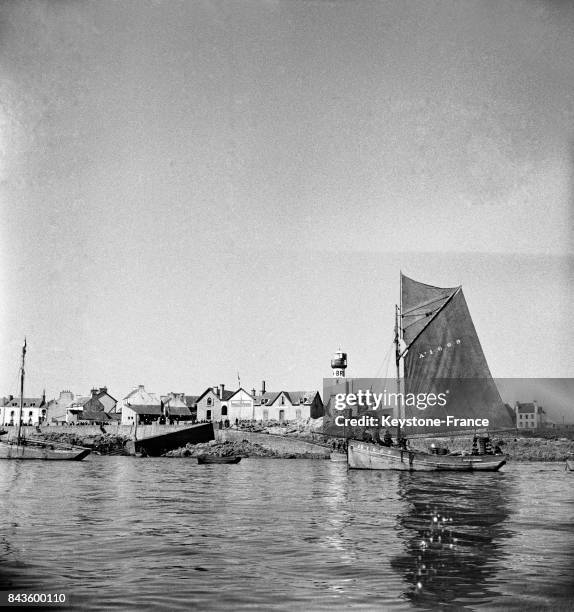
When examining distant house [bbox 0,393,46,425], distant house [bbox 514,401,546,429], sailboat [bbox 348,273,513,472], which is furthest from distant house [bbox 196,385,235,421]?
distant house [bbox 514,401,546,429]

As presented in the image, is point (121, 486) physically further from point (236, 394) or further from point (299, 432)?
point (236, 394)

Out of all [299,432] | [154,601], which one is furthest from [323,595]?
[299,432]

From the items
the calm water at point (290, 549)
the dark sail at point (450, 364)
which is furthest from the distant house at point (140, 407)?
the calm water at point (290, 549)

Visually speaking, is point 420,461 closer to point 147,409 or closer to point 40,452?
point 40,452

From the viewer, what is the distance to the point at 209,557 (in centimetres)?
1382

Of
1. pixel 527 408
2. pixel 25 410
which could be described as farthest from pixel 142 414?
pixel 527 408

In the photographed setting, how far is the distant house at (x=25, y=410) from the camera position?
115 metres

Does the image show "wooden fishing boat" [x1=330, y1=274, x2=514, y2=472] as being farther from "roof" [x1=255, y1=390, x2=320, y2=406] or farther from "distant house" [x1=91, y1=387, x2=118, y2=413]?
"distant house" [x1=91, y1=387, x2=118, y2=413]

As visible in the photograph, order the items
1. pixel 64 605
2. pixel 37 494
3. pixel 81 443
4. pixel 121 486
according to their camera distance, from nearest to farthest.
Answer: pixel 64 605 → pixel 37 494 → pixel 121 486 → pixel 81 443

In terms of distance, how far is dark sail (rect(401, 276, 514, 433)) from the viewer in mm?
43781

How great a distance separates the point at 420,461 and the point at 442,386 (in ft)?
18.8

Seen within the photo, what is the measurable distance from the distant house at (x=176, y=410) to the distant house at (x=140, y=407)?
1225 millimetres

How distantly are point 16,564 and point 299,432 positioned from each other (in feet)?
234

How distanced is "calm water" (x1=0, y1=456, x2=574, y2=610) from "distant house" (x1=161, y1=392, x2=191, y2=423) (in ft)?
225
